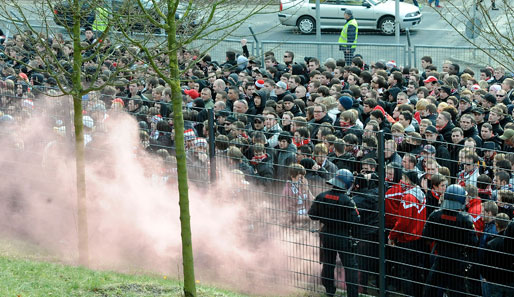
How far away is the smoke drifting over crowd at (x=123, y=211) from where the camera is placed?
8469 millimetres

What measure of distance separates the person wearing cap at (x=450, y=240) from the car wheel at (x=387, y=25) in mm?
18136

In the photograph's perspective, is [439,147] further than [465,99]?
No

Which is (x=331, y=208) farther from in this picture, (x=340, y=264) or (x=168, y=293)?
(x=168, y=293)

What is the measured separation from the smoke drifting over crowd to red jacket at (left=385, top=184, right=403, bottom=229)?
137 centimetres

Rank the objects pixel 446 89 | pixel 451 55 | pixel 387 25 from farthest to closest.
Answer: pixel 387 25, pixel 451 55, pixel 446 89

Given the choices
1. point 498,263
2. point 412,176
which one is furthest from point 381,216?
point 498,263

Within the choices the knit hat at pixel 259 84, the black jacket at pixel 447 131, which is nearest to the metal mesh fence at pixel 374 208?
the black jacket at pixel 447 131

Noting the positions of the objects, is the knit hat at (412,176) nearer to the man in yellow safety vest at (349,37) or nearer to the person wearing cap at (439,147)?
the person wearing cap at (439,147)

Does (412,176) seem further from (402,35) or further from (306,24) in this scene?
(402,35)

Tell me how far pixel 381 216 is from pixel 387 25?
18295mm

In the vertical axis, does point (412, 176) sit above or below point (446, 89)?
below

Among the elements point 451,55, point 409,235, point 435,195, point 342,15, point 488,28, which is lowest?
point 409,235

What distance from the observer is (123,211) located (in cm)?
976

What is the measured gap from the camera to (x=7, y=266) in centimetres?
775
